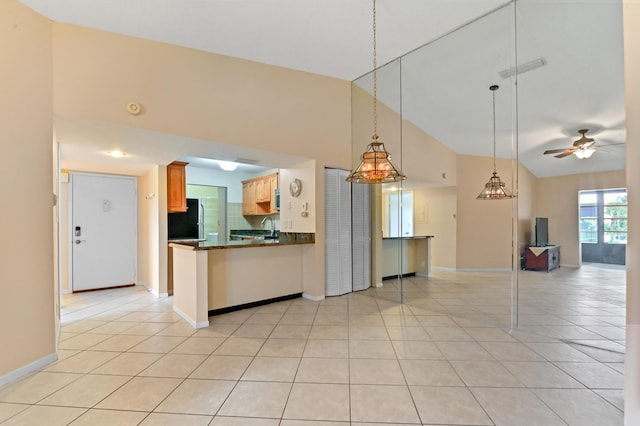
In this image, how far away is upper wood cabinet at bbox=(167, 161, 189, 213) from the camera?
464cm

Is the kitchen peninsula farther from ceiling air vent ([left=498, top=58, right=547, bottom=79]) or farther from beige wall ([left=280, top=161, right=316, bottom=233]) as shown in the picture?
ceiling air vent ([left=498, top=58, right=547, bottom=79])

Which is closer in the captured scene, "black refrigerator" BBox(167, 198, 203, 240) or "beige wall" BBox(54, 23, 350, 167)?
"beige wall" BBox(54, 23, 350, 167)

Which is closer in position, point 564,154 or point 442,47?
point 564,154

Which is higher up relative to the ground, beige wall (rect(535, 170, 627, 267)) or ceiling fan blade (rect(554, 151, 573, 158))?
ceiling fan blade (rect(554, 151, 573, 158))

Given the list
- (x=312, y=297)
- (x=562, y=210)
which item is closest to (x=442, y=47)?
(x=562, y=210)

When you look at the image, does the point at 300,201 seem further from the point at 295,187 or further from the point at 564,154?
the point at 564,154

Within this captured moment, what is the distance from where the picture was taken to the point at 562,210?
3.00m

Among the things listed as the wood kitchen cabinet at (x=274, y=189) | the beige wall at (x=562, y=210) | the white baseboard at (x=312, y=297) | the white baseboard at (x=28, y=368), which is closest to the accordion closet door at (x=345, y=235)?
the white baseboard at (x=312, y=297)

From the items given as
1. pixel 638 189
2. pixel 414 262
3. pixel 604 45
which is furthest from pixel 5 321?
pixel 414 262

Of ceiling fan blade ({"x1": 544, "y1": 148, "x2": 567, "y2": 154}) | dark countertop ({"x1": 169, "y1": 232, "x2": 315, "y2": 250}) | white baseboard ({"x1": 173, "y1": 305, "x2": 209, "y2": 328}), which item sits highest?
ceiling fan blade ({"x1": 544, "y1": 148, "x2": 567, "y2": 154})

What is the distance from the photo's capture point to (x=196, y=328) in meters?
3.07

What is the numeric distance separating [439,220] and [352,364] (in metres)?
4.40

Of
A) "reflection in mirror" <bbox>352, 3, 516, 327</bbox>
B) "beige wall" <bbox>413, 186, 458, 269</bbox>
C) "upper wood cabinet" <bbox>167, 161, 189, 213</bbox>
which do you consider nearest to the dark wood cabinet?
"reflection in mirror" <bbox>352, 3, 516, 327</bbox>

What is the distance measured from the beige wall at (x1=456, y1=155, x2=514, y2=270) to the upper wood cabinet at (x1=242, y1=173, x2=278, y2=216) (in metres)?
3.78
